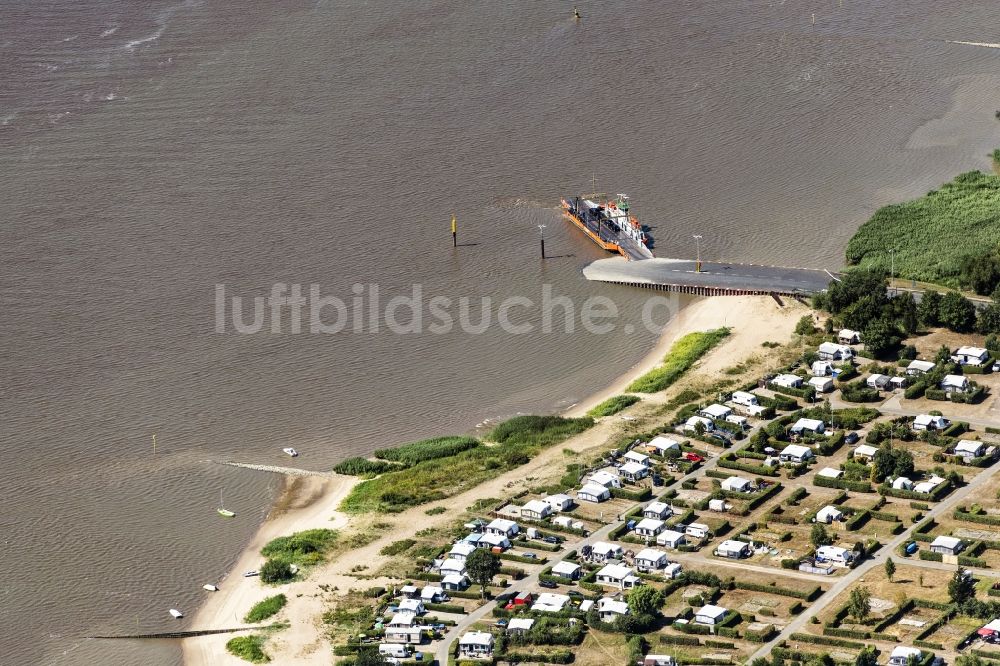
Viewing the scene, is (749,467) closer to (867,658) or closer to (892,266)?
(867,658)

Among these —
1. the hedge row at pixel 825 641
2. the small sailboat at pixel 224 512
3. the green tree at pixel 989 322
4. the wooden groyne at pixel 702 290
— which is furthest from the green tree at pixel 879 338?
the small sailboat at pixel 224 512

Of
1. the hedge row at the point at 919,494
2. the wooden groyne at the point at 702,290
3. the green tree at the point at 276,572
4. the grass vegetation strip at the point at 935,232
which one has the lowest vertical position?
the green tree at the point at 276,572

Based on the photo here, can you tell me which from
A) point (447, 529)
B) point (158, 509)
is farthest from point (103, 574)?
point (447, 529)

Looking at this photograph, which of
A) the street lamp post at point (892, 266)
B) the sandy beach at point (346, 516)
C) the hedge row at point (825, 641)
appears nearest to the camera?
the hedge row at point (825, 641)

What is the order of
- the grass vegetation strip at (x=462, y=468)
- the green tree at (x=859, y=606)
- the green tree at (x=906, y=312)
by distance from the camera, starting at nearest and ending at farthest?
the green tree at (x=859, y=606) < the grass vegetation strip at (x=462, y=468) < the green tree at (x=906, y=312)

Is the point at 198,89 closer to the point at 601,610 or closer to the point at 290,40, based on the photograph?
the point at 290,40

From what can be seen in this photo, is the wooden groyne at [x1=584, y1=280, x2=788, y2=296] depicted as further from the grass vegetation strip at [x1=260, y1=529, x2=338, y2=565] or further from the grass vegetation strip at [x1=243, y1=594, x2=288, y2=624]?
the grass vegetation strip at [x1=243, y1=594, x2=288, y2=624]

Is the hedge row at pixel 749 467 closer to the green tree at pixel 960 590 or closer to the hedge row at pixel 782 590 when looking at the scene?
the hedge row at pixel 782 590
